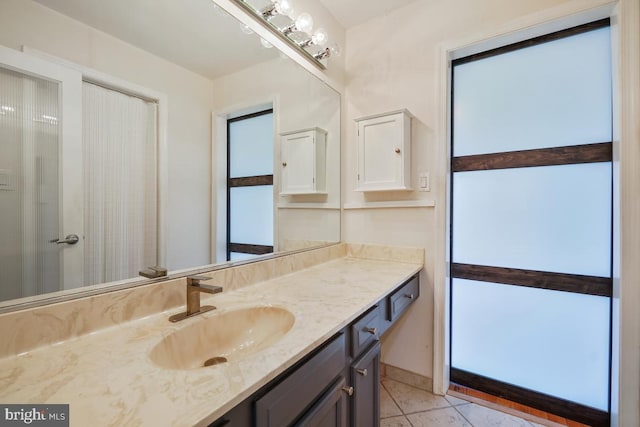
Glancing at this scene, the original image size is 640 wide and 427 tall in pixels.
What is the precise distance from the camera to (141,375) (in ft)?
1.82

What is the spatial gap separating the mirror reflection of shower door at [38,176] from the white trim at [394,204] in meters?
1.46

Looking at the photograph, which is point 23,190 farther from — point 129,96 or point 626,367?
point 626,367

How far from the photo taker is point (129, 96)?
0.89 meters

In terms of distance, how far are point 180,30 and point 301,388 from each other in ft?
4.20

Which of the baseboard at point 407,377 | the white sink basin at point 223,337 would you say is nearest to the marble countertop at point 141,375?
the white sink basin at point 223,337

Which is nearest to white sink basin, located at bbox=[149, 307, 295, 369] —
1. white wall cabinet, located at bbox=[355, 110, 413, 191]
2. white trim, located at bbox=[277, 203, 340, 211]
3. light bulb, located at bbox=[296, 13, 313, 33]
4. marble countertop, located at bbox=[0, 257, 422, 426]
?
marble countertop, located at bbox=[0, 257, 422, 426]

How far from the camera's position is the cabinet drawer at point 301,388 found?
0.58 metres

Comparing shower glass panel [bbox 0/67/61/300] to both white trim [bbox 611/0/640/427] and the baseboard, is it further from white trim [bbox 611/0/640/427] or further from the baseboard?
white trim [bbox 611/0/640/427]

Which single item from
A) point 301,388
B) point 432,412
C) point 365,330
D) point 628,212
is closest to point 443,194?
point 628,212

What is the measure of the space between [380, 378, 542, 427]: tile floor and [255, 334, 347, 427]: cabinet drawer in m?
0.94

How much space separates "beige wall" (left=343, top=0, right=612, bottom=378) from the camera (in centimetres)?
158

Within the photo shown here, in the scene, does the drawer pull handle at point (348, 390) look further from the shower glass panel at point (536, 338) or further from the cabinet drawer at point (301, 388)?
the shower glass panel at point (536, 338)

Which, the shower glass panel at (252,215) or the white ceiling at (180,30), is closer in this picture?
the white ceiling at (180,30)

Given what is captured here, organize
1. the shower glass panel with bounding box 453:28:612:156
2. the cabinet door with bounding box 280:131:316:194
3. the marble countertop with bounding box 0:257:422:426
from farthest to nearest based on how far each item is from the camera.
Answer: the cabinet door with bounding box 280:131:316:194
the shower glass panel with bounding box 453:28:612:156
the marble countertop with bounding box 0:257:422:426
